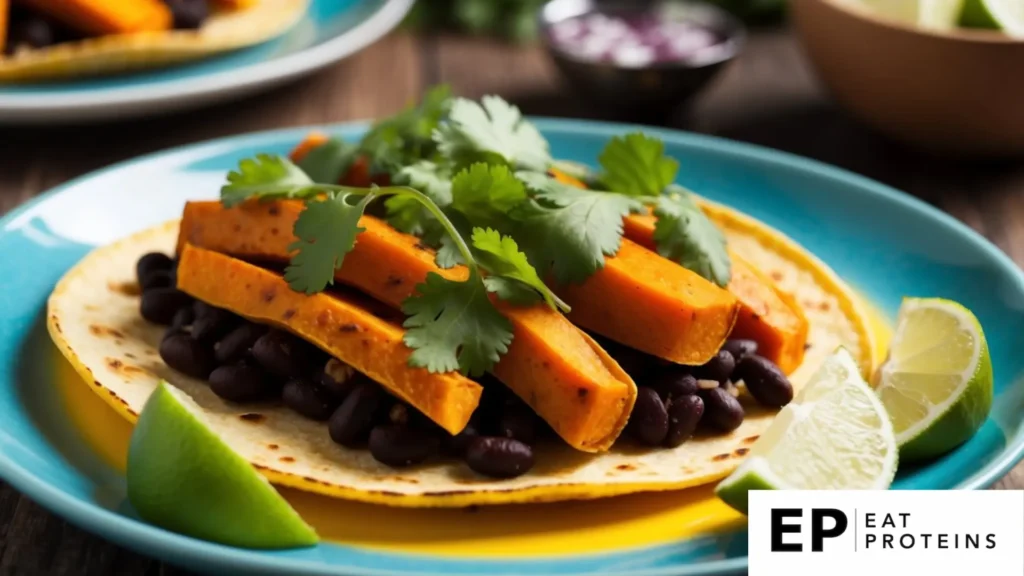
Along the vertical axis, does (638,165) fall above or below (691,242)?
above

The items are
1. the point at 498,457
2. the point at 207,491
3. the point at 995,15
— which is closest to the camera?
the point at 207,491

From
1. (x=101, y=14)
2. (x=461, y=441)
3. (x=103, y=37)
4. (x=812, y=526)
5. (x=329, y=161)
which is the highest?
(x=101, y=14)

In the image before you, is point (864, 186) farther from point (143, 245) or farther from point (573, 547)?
point (143, 245)

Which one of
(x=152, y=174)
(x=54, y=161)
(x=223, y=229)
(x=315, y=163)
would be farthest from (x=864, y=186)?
(x=54, y=161)

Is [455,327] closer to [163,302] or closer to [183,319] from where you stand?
[183,319]

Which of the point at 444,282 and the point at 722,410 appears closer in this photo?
the point at 444,282

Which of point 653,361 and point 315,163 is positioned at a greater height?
point 315,163

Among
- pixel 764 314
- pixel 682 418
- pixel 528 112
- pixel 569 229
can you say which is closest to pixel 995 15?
pixel 528 112
